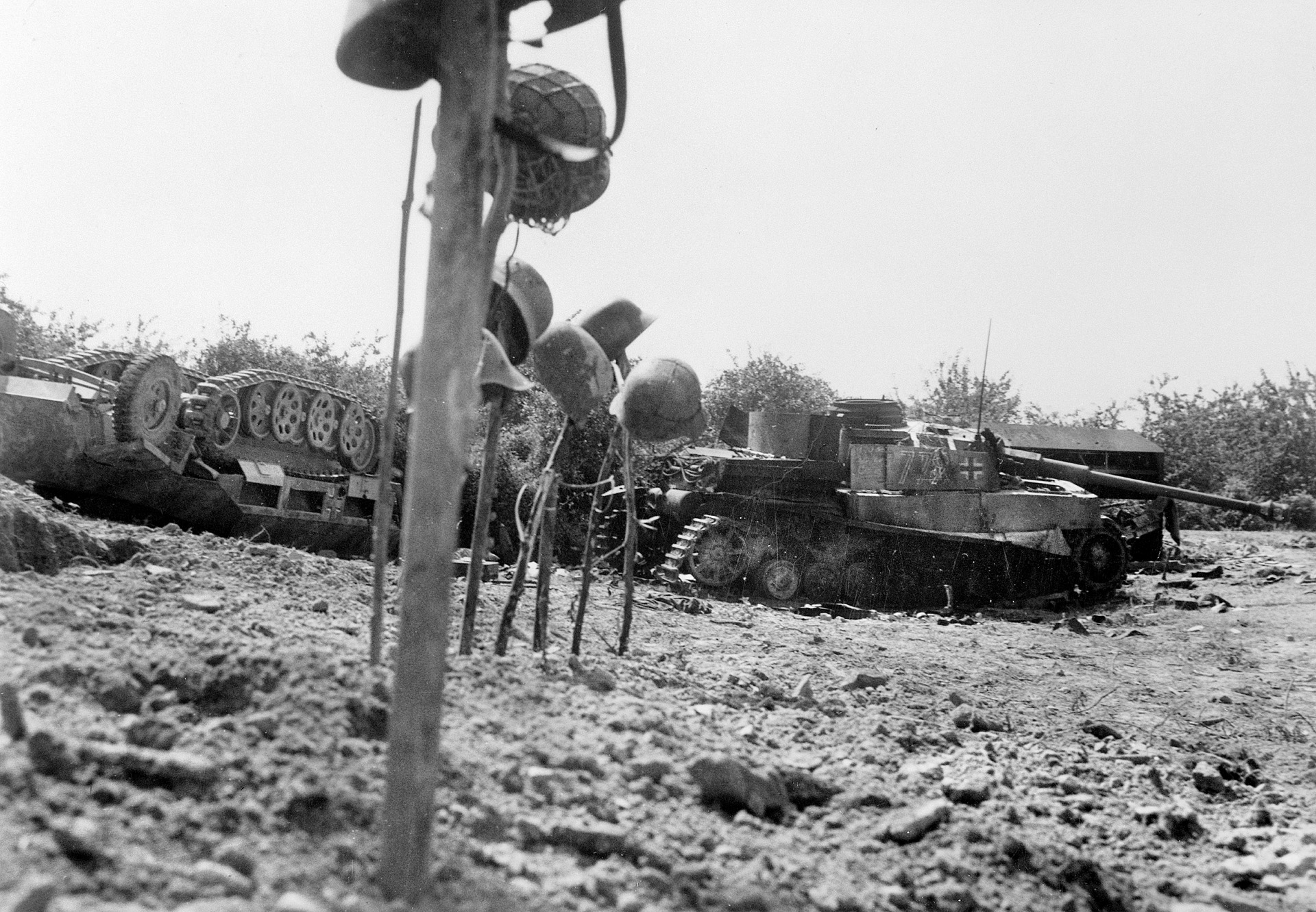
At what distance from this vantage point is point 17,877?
7.21ft

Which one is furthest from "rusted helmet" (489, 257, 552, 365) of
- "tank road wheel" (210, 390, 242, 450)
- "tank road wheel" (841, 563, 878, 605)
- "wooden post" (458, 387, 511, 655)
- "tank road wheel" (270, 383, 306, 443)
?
"tank road wheel" (841, 563, 878, 605)

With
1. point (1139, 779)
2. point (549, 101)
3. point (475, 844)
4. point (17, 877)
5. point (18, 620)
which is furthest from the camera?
point (1139, 779)

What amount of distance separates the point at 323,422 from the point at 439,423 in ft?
39.3

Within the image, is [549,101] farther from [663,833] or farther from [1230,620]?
[1230,620]

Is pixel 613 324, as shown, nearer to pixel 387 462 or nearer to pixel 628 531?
pixel 628 531

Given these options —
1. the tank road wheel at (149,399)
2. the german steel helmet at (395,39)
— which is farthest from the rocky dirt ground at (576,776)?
the tank road wheel at (149,399)

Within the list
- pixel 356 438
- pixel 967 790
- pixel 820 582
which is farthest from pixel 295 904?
pixel 820 582

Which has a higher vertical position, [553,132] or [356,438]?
[553,132]

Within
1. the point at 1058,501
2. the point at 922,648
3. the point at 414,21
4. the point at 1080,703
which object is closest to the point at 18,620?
the point at 414,21

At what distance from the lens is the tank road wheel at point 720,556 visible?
14195 mm

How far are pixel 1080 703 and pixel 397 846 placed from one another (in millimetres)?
6080

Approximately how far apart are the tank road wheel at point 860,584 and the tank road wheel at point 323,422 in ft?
24.3

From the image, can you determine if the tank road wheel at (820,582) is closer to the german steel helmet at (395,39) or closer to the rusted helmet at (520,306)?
the rusted helmet at (520,306)

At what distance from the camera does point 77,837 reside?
7.75 ft
